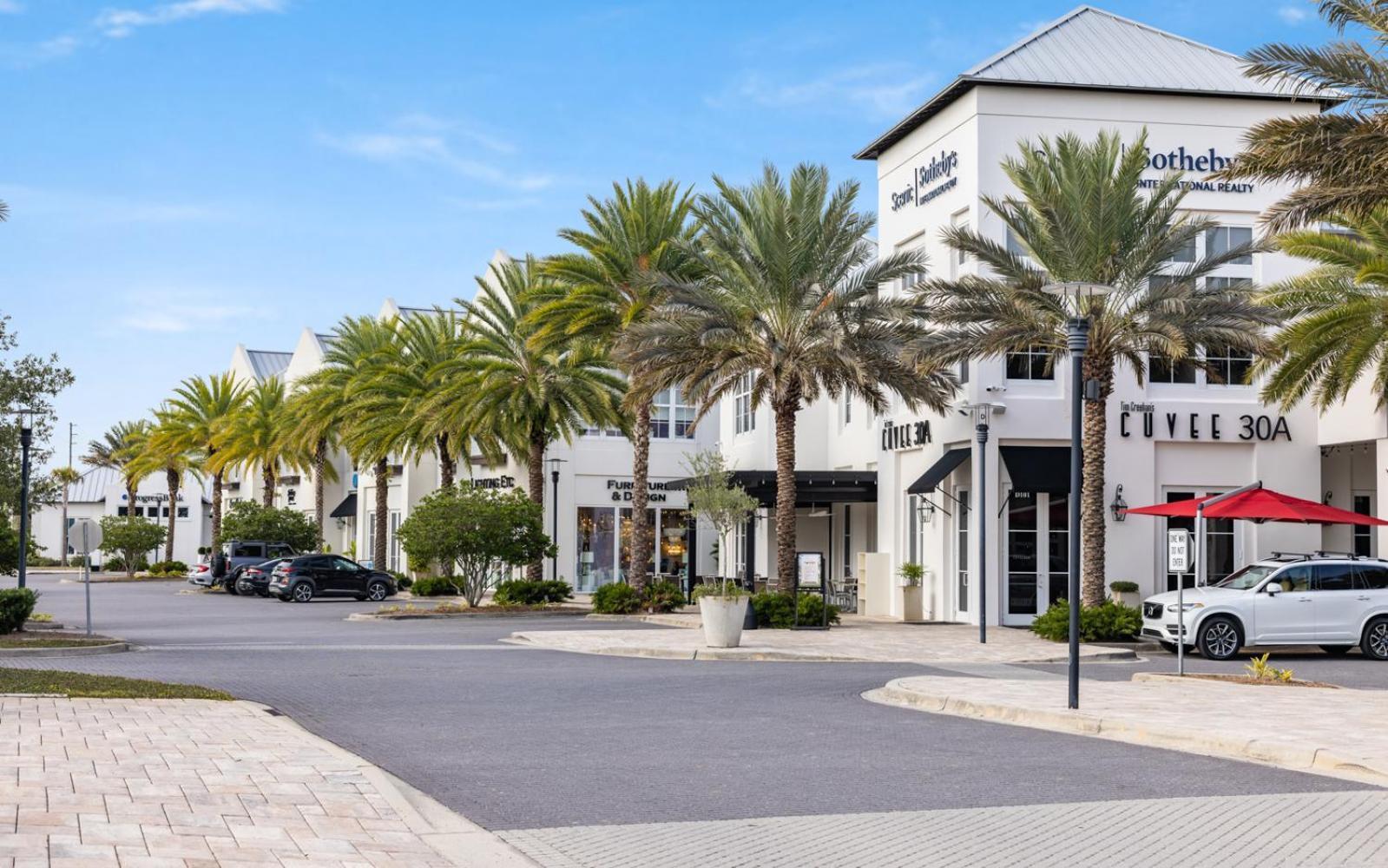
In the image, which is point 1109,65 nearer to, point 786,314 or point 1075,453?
point 786,314

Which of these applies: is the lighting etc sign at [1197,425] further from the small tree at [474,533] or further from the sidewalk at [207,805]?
the sidewalk at [207,805]

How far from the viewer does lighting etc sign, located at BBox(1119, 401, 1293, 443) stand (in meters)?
34.4

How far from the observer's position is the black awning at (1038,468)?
33188 mm

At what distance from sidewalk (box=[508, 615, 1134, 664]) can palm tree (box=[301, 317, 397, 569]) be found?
21.4 metres

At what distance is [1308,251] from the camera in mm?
28594

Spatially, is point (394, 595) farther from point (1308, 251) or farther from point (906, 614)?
point (1308, 251)

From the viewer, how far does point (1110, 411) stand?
34.6 meters

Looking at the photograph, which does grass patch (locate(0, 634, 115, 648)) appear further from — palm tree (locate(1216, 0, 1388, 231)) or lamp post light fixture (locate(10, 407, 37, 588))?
palm tree (locate(1216, 0, 1388, 231))

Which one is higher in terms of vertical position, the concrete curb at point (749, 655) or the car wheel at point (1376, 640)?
the car wheel at point (1376, 640)

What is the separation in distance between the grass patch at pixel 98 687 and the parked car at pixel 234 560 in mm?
37921

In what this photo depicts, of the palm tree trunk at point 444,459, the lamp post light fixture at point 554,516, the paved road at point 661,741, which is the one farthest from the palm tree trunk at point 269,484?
the paved road at point 661,741

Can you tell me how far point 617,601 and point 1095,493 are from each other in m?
13.5

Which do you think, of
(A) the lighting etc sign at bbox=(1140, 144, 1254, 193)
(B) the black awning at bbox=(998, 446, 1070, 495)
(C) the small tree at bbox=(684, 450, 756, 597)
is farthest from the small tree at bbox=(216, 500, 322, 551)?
(A) the lighting etc sign at bbox=(1140, 144, 1254, 193)

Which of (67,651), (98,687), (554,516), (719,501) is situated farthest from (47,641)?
(554,516)
